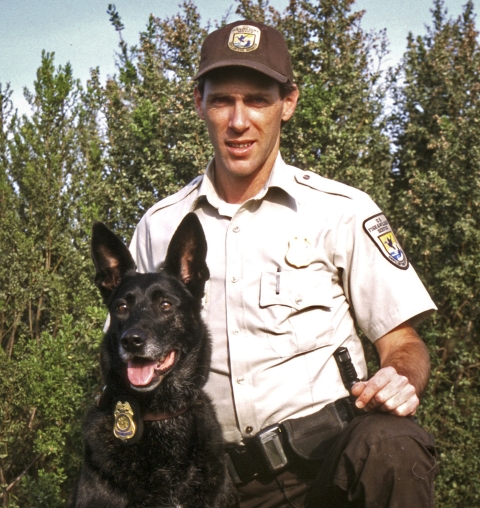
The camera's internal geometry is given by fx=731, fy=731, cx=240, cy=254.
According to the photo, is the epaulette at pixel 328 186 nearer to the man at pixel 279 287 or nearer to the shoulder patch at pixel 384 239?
→ the man at pixel 279 287

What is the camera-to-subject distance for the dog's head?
10.2 ft

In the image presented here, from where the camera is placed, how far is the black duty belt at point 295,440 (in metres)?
3.04

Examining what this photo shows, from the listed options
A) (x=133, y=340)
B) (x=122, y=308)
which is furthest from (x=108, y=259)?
(x=133, y=340)

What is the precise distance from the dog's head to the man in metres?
0.12

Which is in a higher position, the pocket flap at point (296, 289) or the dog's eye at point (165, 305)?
the dog's eye at point (165, 305)

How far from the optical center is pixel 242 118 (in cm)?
350

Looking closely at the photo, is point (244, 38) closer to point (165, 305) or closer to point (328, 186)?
point (328, 186)

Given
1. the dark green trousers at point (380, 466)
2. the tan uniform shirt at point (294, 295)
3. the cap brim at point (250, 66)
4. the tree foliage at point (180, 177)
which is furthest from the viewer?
the tree foliage at point (180, 177)

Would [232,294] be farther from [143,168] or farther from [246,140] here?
[143,168]

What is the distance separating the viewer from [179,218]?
12.0ft

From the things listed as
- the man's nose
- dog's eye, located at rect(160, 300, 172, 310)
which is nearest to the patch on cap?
the man's nose

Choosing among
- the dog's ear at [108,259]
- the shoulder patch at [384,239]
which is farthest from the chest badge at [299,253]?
the dog's ear at [108,259]

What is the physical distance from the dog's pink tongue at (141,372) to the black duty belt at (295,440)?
50cm

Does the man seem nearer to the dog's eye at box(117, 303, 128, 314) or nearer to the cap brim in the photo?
the cap brim
